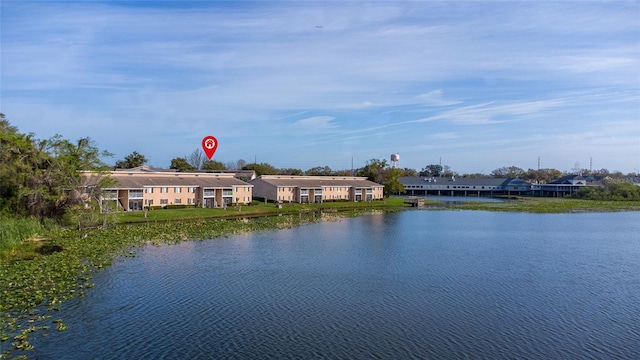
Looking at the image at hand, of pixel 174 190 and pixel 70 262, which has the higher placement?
pixel 174 190

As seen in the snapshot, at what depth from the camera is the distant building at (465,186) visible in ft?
441

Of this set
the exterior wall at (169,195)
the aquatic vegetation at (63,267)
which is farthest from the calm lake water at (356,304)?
the exterior wall at (169,195)

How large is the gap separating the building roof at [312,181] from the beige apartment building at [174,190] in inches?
321

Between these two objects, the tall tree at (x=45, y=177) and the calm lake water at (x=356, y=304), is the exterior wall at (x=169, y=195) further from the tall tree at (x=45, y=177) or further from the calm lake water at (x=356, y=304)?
A: the calm lake water at (x=356, y=304)

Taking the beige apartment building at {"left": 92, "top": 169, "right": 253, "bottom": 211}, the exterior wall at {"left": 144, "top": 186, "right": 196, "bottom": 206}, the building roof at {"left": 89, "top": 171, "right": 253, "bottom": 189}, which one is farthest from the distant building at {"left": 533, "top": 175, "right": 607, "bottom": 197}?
the exterior wall at {"left": 144, "top": 186, "right": 196, "bottom": 206}

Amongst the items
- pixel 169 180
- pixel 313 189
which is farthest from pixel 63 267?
pixel 313 189

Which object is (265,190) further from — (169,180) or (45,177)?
(45,177)

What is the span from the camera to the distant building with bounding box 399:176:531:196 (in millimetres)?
134500

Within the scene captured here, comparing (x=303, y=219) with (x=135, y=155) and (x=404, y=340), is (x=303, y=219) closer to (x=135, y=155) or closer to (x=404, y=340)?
(x=404, y=340)

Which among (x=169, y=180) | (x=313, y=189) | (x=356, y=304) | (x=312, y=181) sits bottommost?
(x=356, y=304)

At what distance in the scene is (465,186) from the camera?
138 meters

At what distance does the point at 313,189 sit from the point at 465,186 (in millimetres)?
75320

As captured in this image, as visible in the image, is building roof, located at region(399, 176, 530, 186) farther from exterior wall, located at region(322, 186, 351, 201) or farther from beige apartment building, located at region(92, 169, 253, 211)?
beige apartment building, located at region(92, 169, 253, 211)

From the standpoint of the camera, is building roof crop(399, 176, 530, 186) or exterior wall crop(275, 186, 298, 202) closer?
exterior wall crop(275, 186, 298, 202)
